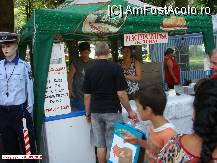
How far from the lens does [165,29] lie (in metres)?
5.90

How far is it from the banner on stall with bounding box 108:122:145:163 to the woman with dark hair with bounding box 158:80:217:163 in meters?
1.30

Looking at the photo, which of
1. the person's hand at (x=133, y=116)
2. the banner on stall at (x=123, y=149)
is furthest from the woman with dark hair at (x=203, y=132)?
the person's hand at (x=133, y=116)

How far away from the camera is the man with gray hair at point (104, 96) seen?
186 inches

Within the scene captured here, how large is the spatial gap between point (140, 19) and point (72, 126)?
68.8 inches

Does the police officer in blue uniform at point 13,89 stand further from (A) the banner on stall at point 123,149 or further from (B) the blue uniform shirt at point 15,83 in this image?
(A) the banner on stall at point 123,149

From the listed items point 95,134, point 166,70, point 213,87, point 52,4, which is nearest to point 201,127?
point 213,87

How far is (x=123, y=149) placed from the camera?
13.1 ft

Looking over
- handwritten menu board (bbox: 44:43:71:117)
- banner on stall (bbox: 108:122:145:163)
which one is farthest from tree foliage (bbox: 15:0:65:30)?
banner on stall (bbox: 108:122:145:163)

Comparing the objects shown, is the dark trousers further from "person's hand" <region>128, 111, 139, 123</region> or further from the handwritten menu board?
"person's hand" <region>128, 111, 139, 123</region>

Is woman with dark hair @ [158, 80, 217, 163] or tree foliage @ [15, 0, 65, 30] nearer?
woman with dark hair @ [158, 80, 217, 163]

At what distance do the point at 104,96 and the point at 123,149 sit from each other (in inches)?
38.4

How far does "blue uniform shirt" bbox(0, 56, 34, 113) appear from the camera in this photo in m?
4.85

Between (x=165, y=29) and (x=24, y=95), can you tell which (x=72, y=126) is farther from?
(x=165, y=29)

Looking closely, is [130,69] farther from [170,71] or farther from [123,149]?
[170,71]
